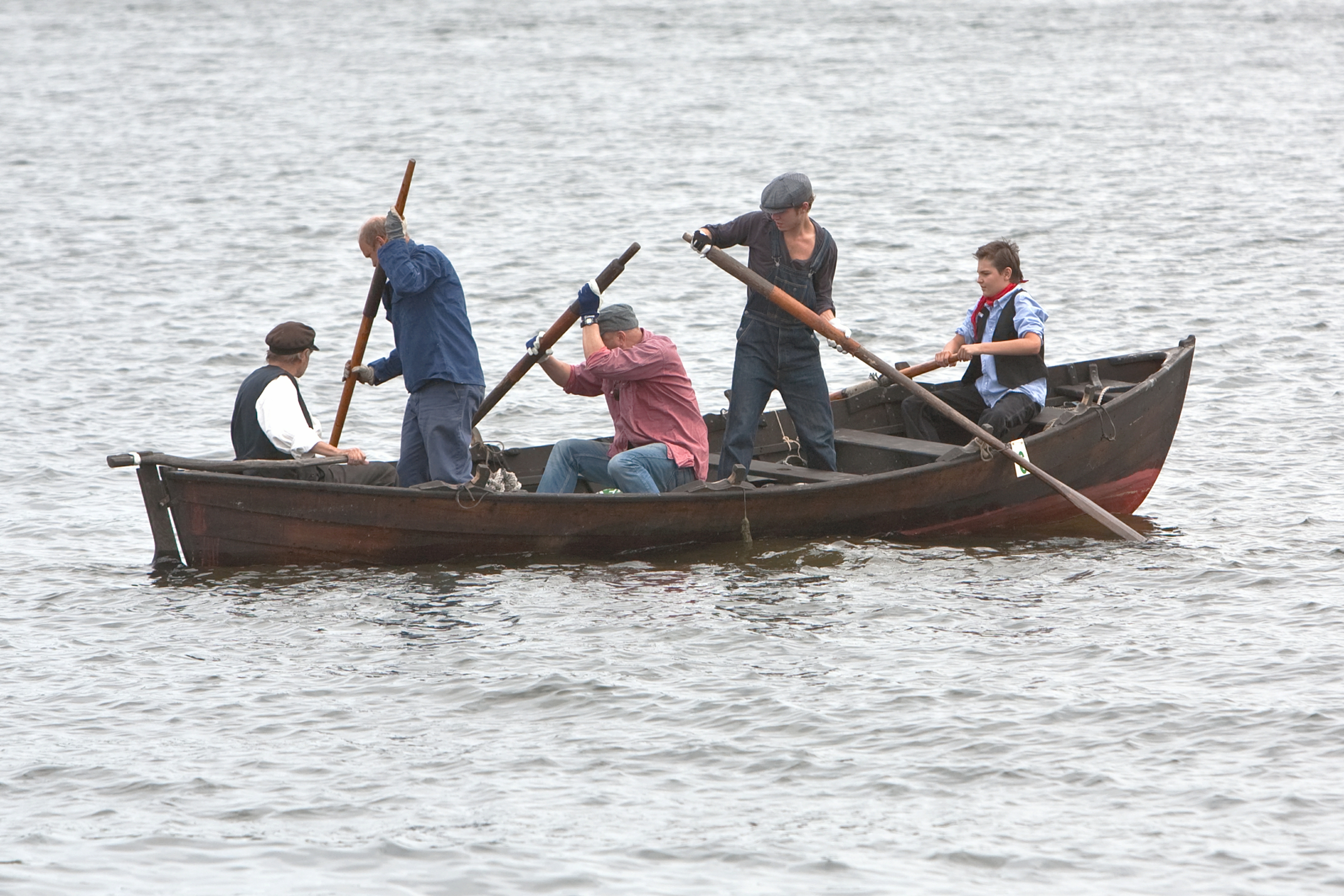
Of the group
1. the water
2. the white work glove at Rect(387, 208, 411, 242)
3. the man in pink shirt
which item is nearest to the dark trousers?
the water

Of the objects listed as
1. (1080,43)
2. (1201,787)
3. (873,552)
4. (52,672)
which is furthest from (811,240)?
(1080,43)

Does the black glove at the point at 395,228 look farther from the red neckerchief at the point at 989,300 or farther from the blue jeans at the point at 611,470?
the red neckerchief at the point at 989,300

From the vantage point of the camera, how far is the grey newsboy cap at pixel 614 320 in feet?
29.9

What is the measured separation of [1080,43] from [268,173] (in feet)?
64.2

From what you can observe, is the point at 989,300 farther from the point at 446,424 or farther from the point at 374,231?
the point at 374,231

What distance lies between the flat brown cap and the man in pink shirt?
1206 mm

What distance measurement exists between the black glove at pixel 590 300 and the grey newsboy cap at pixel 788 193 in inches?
38.4

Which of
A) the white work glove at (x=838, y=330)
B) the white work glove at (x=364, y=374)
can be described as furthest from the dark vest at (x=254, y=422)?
the white work glove at (x=838, y=330)

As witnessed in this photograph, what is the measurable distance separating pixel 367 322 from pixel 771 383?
2249 millimetres

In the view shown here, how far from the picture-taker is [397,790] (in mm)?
6934

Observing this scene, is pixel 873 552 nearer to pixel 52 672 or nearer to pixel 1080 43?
pixel 52 672

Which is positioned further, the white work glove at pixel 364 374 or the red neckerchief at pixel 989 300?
the red neckerchief at pixel 989 300

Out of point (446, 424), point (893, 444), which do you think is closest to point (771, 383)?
point (893, 444)

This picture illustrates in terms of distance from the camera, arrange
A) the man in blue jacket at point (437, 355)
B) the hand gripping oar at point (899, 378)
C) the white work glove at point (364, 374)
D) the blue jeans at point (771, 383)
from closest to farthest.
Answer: the man in blue jacket at point (437, 355)
the hand gripping oar at point (899, 378)
the white work glove at point (364, 374)
the blue jeans at point (771, 383)
